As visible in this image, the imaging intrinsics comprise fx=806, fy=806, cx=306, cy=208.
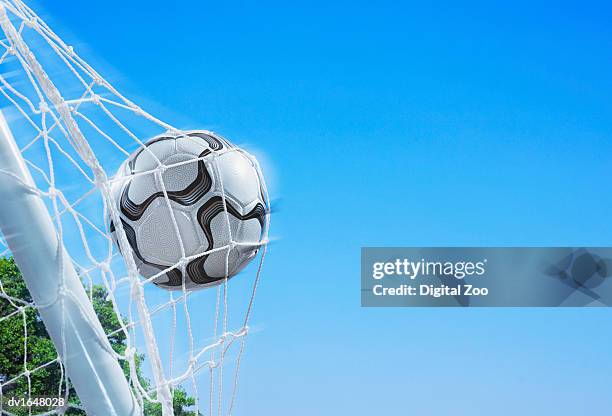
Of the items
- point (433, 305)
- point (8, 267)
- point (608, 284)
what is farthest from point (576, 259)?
point (8, 267)

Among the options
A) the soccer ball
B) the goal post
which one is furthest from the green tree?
the goal post

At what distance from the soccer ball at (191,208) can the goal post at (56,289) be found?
34.4 inches

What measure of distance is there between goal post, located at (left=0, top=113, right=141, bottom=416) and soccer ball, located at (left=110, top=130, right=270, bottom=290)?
0.87 meters

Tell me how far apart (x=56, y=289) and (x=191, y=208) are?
1007mm

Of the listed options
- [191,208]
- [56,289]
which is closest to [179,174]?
[191,208]

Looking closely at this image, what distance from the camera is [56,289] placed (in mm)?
1954

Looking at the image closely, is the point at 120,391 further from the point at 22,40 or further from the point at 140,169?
the point at 140,169

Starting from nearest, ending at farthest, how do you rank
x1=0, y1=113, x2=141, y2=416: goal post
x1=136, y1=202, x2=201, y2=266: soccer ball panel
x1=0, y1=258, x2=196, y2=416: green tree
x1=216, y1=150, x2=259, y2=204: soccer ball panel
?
x1=0, y1=113, x2=141, y2=416: goal post < x1=136, y1=202, x2=201, y2=266: soccer ball panel < x1=216, y1=150, x2=259, y2=204: soccer ball panel < x1=0, y1=258, x2=196, y2=416: green tree

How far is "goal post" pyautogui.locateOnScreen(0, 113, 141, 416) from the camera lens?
6.29ft

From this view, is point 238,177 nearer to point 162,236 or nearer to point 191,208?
point 191,208

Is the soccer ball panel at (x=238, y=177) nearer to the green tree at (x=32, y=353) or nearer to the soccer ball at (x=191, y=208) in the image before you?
the soccer ball at (x=191, y=208)

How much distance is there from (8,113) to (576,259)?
31.8ft

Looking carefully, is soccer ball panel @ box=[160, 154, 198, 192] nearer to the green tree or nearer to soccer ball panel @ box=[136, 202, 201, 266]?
soccer ball panel @ box=[136, 202, 201, 266]

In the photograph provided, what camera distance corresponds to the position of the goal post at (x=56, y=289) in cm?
192
